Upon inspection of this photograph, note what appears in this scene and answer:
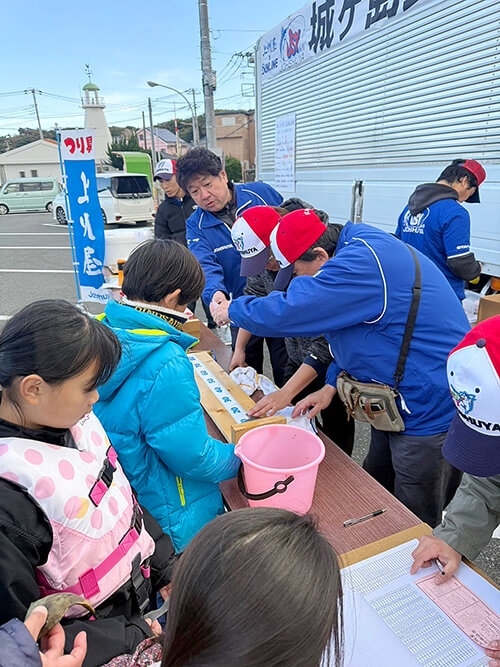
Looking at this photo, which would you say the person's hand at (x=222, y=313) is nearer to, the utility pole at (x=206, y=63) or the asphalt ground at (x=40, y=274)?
the asphalt ground at (x=40, y=274)

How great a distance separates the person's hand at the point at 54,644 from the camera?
0.77 metres

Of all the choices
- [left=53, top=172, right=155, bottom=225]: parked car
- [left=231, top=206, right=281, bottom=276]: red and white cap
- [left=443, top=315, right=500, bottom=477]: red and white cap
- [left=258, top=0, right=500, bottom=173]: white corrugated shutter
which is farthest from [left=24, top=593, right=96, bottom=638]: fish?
[left=53, top=172, right=155, bottom=225]: parked car

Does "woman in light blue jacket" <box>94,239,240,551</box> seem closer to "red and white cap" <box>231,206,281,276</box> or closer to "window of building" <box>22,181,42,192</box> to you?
"red and white cap" <box>231,206,281,276</box>

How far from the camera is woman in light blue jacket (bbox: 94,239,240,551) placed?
1226mm

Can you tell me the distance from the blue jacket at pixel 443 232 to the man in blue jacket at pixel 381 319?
5.38 ft

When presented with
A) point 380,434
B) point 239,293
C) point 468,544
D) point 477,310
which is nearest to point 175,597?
point 468,544

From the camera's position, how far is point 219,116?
148 ft

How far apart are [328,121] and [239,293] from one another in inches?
125

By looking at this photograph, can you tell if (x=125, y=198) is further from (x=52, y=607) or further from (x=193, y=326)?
(x=52, y=607)

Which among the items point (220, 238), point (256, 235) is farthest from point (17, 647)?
point (220, 238)

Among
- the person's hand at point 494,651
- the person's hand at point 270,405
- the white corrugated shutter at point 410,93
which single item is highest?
the white corrugated shutter at point 410,93

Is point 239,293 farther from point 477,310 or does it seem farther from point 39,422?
point 39,422

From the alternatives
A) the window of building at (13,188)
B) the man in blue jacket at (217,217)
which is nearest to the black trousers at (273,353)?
the man in blue jacket at (217,217)

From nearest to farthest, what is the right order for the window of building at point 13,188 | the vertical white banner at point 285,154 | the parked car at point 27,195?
the vertical white banner at point 285,154
the parked car at point 27,195
the window of building at point 13,188
